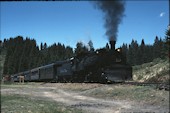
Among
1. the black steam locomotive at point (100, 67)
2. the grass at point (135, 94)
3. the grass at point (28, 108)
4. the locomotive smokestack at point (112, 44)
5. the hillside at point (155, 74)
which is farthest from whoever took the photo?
the hillside at point (155, 74)

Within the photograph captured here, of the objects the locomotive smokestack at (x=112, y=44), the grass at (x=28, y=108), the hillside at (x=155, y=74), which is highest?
the locomotive smokestack at (x=112, y=44)

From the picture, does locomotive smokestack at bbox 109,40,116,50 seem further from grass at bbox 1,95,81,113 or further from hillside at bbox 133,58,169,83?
grass at bbox 1,95,81,113

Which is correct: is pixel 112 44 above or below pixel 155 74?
above

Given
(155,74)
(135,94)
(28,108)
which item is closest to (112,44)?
(135,94)

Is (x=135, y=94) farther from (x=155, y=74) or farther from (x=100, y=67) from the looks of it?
(x=155, y=74)

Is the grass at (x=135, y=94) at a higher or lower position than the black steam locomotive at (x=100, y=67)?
lower

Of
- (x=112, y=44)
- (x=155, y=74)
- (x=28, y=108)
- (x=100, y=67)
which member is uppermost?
(x=112, y=44)

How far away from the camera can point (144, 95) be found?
1750 centimetres

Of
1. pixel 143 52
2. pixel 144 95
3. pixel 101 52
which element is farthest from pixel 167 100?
pixel 143 52

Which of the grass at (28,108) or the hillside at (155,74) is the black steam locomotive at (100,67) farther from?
the grass at (28,108)

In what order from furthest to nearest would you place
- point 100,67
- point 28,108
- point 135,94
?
point 100,67 < point 135,94 < point 28,108

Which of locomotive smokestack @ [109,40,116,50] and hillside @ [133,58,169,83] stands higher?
locomotive smokestack @ [109,40,116,50]

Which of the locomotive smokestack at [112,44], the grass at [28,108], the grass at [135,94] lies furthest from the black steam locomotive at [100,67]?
the grass at [28,108]

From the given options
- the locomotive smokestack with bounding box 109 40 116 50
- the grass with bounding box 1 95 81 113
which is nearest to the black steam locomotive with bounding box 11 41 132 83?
the locomotive smokestack with bounding box 109 40 116 50
